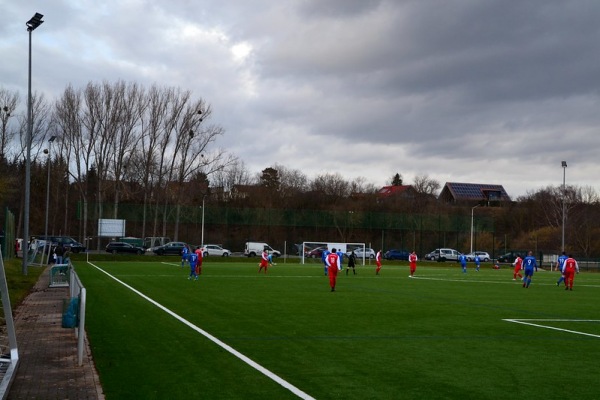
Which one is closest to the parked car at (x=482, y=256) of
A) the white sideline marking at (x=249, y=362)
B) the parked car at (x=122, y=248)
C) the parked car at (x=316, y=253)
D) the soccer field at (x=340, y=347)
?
the parked car at (x=316, y=253)

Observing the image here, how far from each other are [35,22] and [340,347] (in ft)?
83.2

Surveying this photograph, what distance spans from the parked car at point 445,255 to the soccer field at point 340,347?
54.3 m

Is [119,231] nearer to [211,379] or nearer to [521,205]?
[521,205]

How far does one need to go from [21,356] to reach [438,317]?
10585mm

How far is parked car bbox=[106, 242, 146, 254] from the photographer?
6894 centimetres

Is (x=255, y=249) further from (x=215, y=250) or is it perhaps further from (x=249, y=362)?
(x=249, y=362)

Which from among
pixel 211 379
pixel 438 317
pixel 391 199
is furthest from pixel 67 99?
pixel 211 379

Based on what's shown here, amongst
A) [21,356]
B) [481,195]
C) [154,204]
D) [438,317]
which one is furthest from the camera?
[481,195]

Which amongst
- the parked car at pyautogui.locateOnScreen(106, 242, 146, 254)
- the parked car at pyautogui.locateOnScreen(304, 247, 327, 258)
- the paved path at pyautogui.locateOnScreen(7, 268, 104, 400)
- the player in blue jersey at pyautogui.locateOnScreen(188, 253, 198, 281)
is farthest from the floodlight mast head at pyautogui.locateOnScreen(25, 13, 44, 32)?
the parked car at pyautogui.locateOnScreen(304, 247, 327, 258)

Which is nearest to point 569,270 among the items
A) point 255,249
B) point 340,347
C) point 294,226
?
point 340,347

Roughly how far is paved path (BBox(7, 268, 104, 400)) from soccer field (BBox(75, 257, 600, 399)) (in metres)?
0.28

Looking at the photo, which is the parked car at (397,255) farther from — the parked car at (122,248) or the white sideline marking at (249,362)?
the white sideline marking at (249,362)

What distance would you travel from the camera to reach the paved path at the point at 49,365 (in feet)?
29.5

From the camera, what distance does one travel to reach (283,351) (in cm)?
1241
